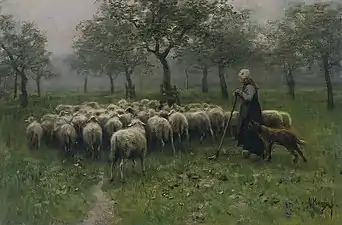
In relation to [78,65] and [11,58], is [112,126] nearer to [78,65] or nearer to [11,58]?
[78,65]

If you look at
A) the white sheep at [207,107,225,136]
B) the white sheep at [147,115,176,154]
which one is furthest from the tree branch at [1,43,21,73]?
the white sheep at [207,107,225,136]

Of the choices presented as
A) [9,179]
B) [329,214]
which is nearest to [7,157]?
[9,179]

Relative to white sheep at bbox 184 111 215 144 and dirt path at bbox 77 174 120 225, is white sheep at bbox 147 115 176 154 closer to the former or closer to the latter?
white sheep at bbox 184 111 215 144

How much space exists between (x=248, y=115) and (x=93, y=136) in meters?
0.77

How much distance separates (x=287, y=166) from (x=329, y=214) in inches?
11.5

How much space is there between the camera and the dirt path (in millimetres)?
2777

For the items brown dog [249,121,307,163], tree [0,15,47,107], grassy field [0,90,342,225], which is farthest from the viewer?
tree [0,15,47,107]

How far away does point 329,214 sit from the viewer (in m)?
2.75

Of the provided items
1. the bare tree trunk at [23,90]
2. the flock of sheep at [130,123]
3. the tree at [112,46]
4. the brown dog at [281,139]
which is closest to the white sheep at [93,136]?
the flock of sheep at [130,123]

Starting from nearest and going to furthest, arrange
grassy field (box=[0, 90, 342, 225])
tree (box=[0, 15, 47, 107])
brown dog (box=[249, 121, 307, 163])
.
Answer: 1. grassy field (box=[0, 90, 342, 225])
2. brown dog (box=[249, 121, 307, 163])
3. tree (box=[0, 15, 47, 107])

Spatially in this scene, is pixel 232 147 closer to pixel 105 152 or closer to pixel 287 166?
pixel 287 166

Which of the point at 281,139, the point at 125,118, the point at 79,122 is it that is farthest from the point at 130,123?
the point at 281,139

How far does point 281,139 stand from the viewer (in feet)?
9.55

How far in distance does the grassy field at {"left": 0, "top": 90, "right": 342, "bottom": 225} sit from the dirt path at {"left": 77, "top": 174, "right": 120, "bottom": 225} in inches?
0.7
